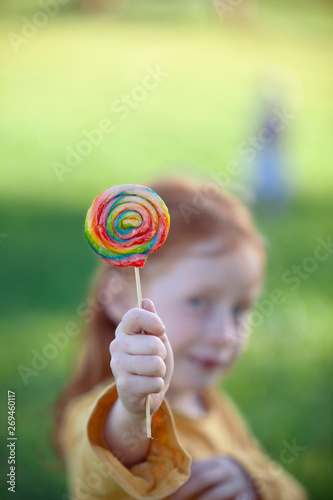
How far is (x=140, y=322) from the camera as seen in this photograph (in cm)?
79

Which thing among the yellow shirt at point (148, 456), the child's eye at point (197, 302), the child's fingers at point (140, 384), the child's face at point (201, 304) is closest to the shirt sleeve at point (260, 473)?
the yellow shirt at point (148, 456)

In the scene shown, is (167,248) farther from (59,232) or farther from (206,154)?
(206,154)

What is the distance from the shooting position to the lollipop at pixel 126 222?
87 centimetres

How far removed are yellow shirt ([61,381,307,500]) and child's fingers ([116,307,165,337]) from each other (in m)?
0.16

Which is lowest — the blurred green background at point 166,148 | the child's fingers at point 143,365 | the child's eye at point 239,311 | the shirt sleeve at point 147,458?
the shirt sleeve at point 147,458

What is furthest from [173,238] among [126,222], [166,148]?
[166,148]

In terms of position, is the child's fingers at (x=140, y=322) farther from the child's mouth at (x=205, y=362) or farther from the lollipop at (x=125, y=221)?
the child's mouth at (x=205, y=362)

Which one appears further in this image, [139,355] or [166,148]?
[166,148]

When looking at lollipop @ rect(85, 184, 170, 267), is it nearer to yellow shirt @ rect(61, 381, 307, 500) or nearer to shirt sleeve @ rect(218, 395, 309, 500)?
yellow shirt @ rect(61, 381, 307, 500)

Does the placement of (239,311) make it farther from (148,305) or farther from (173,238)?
(148,305)

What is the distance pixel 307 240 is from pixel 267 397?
0.80 metres

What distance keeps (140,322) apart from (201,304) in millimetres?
451

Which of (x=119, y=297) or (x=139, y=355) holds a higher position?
(x=119, y=297)

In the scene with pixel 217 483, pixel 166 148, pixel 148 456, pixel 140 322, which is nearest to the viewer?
pixel 140 322
